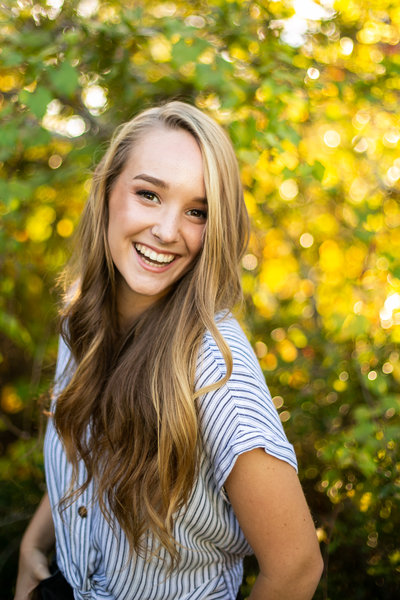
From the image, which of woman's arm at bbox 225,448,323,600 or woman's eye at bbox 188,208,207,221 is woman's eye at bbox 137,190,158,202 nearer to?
woman's eye at bbox 188,208,207,221

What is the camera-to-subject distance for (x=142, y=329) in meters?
1.84

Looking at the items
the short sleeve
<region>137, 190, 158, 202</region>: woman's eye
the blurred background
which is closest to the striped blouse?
the short sleeve

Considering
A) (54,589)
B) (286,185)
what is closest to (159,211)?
(54,589)

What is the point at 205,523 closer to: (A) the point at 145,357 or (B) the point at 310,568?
(B) the point at 310,568

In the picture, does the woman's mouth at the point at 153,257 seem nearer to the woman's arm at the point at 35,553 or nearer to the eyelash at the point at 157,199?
the eyelash at the point at 157,199

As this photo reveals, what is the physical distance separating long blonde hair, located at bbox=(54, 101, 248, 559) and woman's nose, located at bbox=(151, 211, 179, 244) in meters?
0.10

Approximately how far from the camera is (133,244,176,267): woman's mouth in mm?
1771

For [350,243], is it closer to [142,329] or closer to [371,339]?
[371,339]

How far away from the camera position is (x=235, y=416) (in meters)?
1.39

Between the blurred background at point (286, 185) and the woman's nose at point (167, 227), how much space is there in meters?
0.67

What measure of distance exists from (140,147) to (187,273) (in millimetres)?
447

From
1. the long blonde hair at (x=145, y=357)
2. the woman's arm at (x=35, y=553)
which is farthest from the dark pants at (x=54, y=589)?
the long blonde hair at (x=145, y=357)

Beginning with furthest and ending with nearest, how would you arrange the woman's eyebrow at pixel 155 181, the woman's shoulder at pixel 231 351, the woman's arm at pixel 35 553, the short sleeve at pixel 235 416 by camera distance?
the woman's arm at pixel 35 553
the woman's eyebrow at pixel 155 181
the woman's shoulder at pixel 231 351
the short sleeve at pixel 235 416

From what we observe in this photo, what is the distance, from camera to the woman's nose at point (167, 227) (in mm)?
1718
